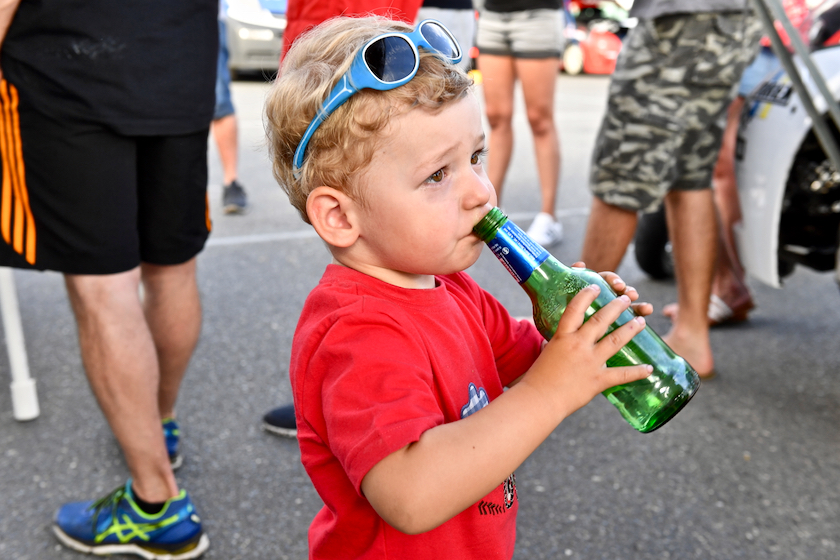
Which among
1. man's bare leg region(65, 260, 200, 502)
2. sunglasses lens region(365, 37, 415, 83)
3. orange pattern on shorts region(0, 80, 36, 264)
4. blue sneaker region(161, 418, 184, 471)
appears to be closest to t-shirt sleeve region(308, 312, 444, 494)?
sunglasses lens region(365, 37, 415, 83)

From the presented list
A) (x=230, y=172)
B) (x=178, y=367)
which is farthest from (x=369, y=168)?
(x=230, y=172)

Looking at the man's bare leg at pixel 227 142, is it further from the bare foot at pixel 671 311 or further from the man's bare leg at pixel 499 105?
the bare foot at pixel 671 311

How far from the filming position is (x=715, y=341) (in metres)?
3.26

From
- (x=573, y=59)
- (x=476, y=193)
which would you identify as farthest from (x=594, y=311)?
(x=573, y=59)

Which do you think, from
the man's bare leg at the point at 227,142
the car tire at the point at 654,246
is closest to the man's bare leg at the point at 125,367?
the car tire at the point at 654,246

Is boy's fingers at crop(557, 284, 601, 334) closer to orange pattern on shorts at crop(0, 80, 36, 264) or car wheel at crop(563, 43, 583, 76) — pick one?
orange pattern on shorts at crop(0, 80, 36, 264)

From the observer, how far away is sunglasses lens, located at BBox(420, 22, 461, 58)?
1.18 metres

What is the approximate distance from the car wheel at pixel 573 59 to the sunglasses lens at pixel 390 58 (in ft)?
41.5

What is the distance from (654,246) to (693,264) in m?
0.93

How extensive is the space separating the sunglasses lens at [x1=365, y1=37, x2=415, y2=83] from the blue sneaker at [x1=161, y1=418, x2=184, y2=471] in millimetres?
1664

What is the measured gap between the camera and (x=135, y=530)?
1979 millimetres

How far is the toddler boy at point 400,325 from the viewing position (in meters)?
1.00

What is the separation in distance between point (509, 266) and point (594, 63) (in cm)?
1290

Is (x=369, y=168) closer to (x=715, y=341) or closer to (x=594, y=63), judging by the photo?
(x=715, y=341)
